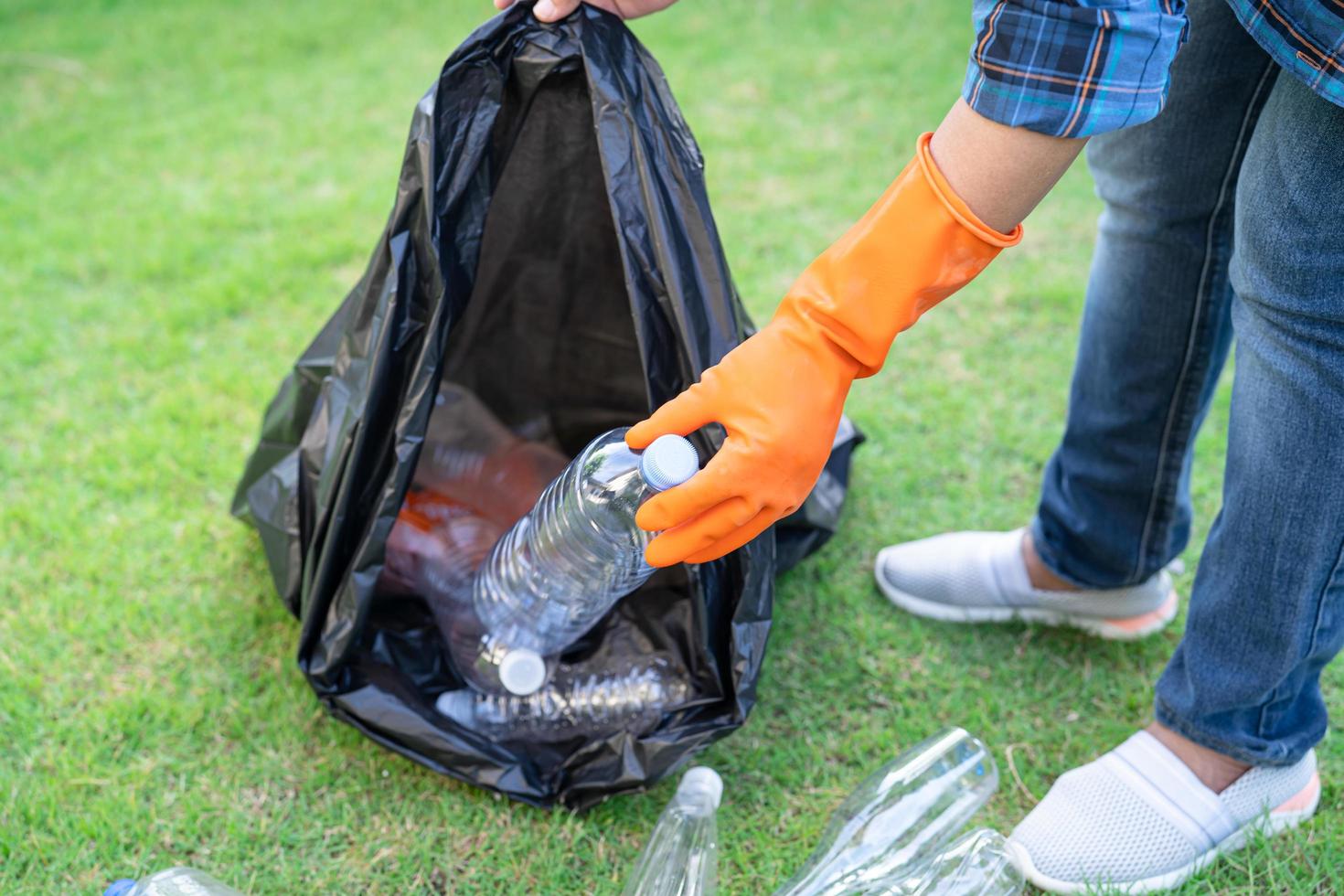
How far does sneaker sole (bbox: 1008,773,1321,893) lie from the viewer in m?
1.42

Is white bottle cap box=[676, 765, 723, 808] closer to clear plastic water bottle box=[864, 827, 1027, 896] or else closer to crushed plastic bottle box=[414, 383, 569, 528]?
clear plastic water bottle box=[864, 827, 1027, 896]

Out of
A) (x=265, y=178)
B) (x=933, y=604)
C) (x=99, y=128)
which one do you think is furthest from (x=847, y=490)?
(x=99, y=128)

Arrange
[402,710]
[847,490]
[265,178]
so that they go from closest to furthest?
[402,710] → [847,490] → [265,178]

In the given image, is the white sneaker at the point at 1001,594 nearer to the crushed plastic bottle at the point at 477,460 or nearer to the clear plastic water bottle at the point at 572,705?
the clear plastic water bottle at the point at 572,705

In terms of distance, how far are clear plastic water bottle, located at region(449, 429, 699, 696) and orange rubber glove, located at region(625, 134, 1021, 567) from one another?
201mm

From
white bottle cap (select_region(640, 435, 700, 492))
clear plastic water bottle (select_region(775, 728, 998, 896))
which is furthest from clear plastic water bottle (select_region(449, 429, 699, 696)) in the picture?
clear plastic water bottle (select_region(775, 728, 998, 896))

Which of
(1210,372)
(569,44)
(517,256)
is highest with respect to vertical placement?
(569,44)

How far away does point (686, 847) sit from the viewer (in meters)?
1.48

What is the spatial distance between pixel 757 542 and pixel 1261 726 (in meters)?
0.69

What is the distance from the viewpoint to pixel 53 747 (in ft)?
5.27

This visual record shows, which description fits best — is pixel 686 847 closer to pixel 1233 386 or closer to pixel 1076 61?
pixel 1233 386

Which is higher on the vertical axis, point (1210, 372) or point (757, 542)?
point (1210, 372)

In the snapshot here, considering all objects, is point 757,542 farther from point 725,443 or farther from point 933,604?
point 933,604

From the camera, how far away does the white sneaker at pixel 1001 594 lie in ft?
5.89
